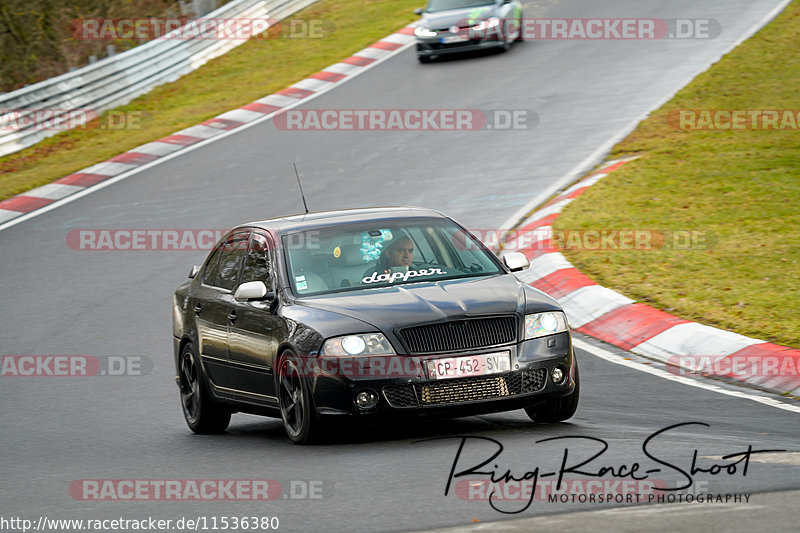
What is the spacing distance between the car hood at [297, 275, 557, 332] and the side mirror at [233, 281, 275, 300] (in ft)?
1.03

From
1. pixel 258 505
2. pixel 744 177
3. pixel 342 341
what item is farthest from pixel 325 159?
pixel 258 505

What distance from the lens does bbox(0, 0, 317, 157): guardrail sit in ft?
76.1

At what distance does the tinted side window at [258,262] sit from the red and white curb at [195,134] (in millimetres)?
9889

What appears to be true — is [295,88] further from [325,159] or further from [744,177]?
[744,177]

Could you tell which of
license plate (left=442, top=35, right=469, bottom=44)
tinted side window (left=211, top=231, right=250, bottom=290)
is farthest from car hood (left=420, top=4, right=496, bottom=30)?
tinted side window (left=211, top=231, right=250, bottom=290)

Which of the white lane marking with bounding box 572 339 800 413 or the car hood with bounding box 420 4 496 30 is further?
the car hood with bounding box 420 4 496 30

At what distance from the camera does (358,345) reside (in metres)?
7.66

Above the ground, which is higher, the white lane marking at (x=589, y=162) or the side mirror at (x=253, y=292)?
the side mirror at (x=253, y=292)

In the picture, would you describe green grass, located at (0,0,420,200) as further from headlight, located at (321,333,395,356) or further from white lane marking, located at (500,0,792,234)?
headlight, located at (321,333,395,356)

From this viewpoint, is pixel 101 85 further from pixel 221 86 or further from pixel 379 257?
pixel 379 257

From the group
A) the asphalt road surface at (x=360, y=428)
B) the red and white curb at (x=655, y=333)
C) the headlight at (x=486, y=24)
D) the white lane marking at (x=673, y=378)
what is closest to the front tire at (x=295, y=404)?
the asphalt road surface at (x=360, y=428)

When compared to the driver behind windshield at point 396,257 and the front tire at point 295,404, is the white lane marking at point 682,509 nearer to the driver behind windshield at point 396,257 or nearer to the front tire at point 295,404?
the front tire at point 295,404

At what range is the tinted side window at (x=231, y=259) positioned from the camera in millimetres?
9501

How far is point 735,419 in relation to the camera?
802 centimetres
